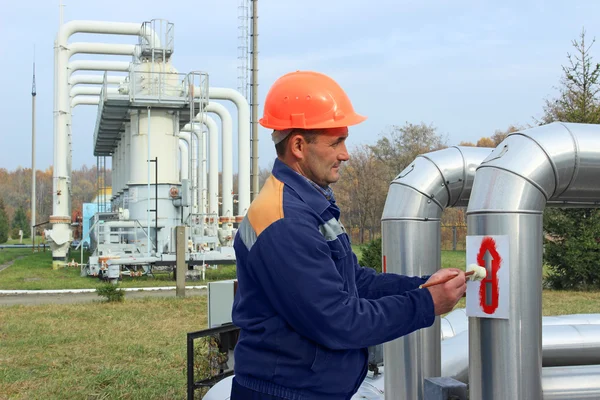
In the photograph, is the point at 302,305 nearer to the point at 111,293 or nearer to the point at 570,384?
the point at 570,384

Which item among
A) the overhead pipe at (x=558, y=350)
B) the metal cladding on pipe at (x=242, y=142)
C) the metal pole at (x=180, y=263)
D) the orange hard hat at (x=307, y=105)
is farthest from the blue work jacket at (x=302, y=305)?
the metal cladding on pipe at (x=242, y=142)

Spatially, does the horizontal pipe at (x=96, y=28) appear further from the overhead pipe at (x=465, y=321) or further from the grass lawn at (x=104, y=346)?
the overhead pipe at (x=465, y=321)

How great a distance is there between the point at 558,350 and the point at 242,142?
2119cm

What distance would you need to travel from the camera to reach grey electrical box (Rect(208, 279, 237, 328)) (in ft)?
19.1

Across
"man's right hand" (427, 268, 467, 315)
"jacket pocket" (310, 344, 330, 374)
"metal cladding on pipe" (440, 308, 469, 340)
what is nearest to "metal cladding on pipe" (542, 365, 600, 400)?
"man's right hand" (427, 268, 467, 315)

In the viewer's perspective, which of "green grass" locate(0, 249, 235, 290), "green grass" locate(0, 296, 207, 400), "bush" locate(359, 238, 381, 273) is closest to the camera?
"green grass" locate(0, 296, 207, 400)

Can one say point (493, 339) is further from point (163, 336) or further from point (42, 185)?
point (42, 185)

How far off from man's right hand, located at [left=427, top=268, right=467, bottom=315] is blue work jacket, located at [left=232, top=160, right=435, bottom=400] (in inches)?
1.6

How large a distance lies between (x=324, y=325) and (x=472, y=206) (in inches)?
50.8

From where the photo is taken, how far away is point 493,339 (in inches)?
120

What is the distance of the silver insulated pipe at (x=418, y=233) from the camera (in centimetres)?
425

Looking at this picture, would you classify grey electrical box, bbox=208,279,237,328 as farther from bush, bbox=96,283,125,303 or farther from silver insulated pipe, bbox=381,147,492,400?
bush, bbox=96,283,125,303

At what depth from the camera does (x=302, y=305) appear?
7.32 ft

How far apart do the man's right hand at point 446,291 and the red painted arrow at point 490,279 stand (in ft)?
1.90
